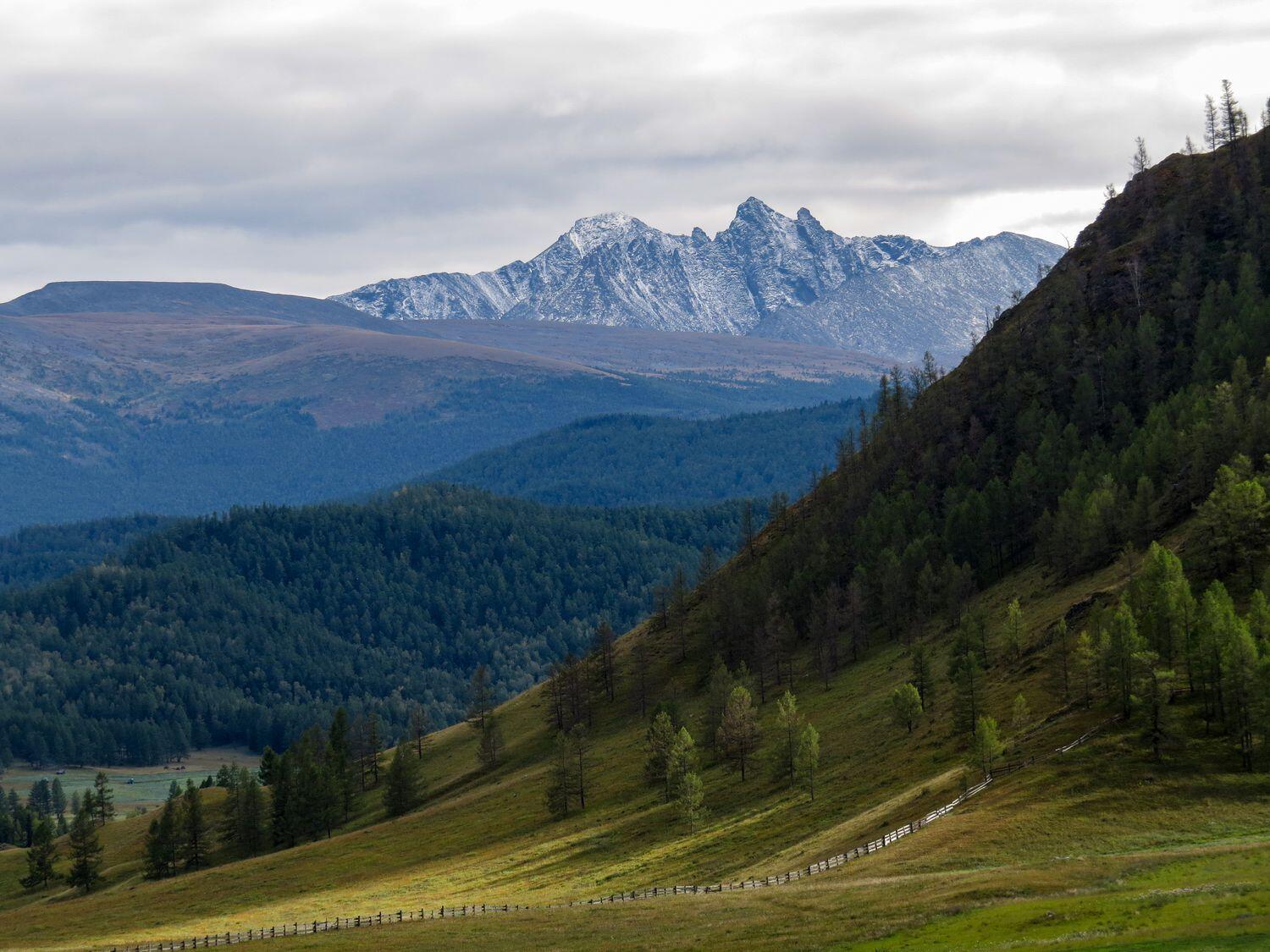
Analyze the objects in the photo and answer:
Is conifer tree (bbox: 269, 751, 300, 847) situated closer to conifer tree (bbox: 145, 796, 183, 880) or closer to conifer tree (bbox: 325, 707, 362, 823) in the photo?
conifer tree (bbox: 325, 707, 362, 823)

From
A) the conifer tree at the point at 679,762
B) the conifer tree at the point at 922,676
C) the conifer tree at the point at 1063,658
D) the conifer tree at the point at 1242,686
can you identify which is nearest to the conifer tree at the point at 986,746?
the conifer tree at the point at 1063,658

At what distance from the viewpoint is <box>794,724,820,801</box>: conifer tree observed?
12150 centimetres

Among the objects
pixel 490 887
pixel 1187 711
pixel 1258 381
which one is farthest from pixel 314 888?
pixel 1258 381

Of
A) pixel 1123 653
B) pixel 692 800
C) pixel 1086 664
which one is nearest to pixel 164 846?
pixel 692 800

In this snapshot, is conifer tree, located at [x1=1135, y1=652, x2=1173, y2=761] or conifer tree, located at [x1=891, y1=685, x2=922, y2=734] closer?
conifer tree, located at [x1=1135, y1=652, x2=1173, y2=761]

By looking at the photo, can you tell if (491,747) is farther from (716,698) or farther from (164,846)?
(164,846)

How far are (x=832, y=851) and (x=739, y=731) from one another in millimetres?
43249

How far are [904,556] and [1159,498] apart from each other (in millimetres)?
39710

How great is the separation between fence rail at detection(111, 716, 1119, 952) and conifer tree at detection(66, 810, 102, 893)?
68.2 m

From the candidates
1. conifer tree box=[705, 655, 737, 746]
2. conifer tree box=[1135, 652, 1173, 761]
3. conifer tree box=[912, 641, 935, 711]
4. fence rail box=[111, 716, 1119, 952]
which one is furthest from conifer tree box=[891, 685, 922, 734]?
conifer tree box=[1135, 652, 1173, 761]

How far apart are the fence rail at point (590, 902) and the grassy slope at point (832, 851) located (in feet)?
7.82

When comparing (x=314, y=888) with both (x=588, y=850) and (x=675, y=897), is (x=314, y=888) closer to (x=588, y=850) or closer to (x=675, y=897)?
(x=588, y=850)

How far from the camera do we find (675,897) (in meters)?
93.6

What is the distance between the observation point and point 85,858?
166 m
